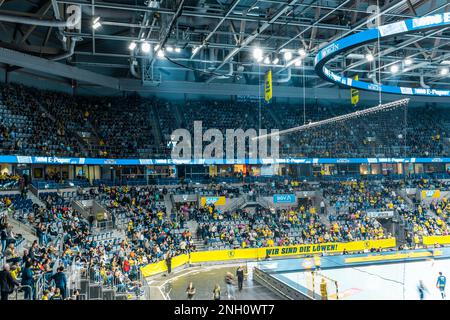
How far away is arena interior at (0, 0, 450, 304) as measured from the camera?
18047 millimetres

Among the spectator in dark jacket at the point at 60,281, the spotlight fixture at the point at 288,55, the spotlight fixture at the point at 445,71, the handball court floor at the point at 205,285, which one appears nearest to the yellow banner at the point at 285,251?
the handball court floor at the point at 205,285

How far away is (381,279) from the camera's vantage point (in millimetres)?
19484

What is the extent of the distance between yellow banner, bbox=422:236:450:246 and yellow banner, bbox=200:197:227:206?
51.5 ft

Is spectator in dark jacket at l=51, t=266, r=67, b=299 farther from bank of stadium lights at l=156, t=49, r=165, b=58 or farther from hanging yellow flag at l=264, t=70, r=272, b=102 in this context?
hanging yellow flag at l=264, t=70, r=272, b=102

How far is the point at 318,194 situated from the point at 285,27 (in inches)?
631

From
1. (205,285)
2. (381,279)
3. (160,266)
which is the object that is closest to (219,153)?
(160,266)

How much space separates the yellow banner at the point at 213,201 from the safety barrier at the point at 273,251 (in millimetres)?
5926

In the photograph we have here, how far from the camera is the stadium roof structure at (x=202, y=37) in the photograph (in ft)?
70.9

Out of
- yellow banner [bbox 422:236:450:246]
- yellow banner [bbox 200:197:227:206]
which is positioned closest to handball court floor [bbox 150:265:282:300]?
yellow banner [bbox 200:197:227:206]

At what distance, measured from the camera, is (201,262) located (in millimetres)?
25812

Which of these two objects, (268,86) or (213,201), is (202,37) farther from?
(213,201)

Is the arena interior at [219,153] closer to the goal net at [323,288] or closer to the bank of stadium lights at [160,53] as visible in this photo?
the goal net at [323,288]
